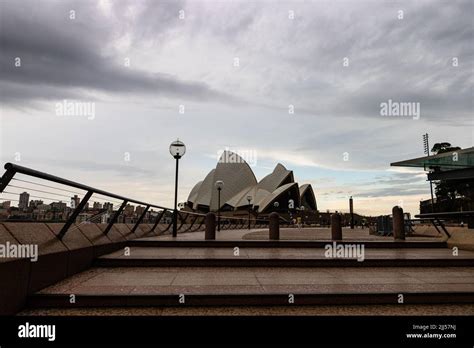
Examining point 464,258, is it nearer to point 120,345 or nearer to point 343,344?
point 343,344

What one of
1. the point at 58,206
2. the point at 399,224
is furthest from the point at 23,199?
the point at 399,224

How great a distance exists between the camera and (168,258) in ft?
22.4

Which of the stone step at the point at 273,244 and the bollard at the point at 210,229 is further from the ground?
the bollard at the point at 210,229

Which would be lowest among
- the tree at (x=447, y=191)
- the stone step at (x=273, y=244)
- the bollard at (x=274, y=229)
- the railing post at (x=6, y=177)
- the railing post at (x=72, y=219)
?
the stone step at (x=273, y=244)

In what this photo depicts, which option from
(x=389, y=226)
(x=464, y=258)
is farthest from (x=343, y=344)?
(x=389, y=226)

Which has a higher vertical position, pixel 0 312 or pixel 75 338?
pixel 0 312

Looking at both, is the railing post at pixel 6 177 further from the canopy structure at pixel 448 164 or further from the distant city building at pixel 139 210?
the canopy structure at pixel 448 164

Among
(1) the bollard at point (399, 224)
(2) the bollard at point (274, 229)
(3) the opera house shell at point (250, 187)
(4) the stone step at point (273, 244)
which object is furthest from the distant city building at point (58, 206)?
(3) the opera house shell at point (250, 187)

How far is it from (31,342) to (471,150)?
39.6 m

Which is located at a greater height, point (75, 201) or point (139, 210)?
point (75, 201)

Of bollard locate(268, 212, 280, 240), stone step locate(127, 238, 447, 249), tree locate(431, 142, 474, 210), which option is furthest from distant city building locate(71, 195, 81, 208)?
tree locate(431, 142, 474, 210)

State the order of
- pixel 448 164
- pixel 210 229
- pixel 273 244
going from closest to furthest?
1. pixel 273 244
2. pixel 210 229
3. pixel 448 164

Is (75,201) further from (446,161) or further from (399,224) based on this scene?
(446,161)

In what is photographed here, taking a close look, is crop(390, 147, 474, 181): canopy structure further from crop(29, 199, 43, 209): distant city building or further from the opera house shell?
crop(29, 199, 43, 209): distant city building
